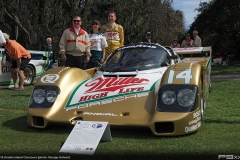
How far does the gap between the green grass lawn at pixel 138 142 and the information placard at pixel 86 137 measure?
0.08 metres

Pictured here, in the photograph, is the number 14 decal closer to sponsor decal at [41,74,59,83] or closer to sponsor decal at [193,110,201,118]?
sponsor decal at [193,110,201,118]

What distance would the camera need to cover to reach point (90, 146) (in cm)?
350

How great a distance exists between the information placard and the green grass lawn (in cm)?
8

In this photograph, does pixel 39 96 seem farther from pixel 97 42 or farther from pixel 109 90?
pixel 97 42

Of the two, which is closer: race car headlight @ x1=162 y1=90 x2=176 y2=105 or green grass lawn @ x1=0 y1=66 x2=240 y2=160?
green grass lawn @ x1=0 y1=66 x2=240 y2=160

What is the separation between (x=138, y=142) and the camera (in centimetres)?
386

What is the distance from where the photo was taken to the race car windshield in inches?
212

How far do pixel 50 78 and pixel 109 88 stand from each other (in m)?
0.93

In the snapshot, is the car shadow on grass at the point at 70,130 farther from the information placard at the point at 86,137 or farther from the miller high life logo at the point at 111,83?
the miller high life logo at the point at 111,83

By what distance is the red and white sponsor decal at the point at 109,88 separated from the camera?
4.61 meters

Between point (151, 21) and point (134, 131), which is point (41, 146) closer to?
point (134, 131)

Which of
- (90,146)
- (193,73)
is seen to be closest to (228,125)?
(193,73)

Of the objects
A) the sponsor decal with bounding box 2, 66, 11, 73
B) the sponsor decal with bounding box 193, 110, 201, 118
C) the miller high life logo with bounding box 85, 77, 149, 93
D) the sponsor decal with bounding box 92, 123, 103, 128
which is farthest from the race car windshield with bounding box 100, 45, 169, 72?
the sponsor decal with bounding box 2, 66, 11, 73

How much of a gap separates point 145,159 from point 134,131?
1082 mm
